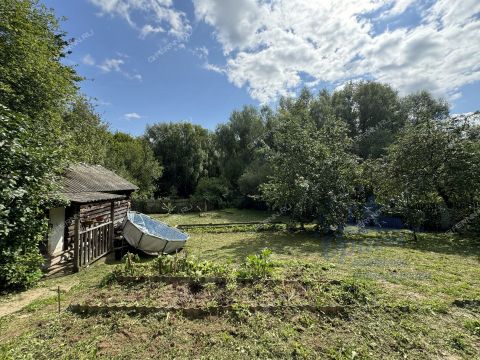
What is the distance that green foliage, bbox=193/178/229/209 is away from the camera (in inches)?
997

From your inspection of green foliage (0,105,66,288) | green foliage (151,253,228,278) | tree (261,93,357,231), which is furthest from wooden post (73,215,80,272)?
tree (261,93,357,231)

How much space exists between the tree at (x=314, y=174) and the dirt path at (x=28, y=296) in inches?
352

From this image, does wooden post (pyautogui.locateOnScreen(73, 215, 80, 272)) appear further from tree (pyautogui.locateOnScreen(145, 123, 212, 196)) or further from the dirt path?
tree (pyautogui.locateOnScreen(145, 123, 212, 196))

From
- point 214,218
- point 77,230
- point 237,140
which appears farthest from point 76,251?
point 237,140

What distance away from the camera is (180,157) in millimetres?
30969

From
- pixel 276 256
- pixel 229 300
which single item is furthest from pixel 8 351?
pixel 276 256

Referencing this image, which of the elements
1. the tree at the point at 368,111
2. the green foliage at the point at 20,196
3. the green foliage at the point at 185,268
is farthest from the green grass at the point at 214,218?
the green foliage at the point at 185,268

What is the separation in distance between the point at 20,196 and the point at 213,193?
21.4 m

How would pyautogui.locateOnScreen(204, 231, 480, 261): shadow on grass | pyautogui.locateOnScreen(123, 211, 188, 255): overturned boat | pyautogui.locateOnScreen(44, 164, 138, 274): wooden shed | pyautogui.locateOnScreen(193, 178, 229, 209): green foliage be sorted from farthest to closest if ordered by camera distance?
pyautogui.locateOnScreen(193, 178, 229, 209): green foliage < pyautogui.locateOnScreen(204, 231, 480, 261): shadow on grass < pyautogui.locateOnScreen(123, 211, 188, 255): overturned boat < pyautogui.locateOnScreen(44, 164, 138, 274): wooden shed

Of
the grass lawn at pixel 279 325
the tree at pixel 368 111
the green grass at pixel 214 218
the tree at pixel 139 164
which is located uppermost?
the tree at pixel 368 111

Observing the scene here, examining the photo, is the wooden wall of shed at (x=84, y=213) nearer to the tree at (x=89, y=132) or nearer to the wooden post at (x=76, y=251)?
the wooden post at (x=76, y=251)

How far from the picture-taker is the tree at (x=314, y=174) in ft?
38.4

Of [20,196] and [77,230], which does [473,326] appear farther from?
[77,230]

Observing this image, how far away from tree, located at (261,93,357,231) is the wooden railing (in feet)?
25.9
